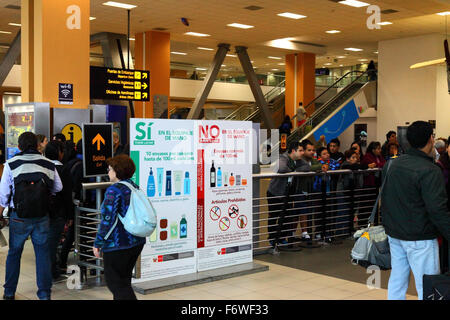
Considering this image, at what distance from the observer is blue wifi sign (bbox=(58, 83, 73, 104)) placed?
820 centimetres

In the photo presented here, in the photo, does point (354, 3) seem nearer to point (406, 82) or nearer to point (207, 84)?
point (406, 82)

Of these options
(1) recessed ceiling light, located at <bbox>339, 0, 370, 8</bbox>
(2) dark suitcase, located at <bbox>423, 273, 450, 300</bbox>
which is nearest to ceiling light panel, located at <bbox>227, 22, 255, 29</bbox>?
(1) recessed ceiling light, located at <bbox>339, 0, 370, 8</bbox>

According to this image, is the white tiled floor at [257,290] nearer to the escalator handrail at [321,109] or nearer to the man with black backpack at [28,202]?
the man with black backpack at [28,202]

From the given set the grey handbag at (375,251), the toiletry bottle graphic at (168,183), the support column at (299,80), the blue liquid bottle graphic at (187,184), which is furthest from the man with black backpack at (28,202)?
the support column at (299,80)

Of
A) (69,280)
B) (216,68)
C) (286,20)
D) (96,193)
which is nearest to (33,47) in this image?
(96,193)

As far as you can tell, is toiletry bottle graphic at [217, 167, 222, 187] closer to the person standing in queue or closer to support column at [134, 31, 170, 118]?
the person standing in queue

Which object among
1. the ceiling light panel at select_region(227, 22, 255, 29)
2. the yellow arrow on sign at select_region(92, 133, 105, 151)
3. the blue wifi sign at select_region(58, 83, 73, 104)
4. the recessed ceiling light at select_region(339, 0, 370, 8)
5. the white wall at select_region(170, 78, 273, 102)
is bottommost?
the yellow arrow on sign at select_region(92, 133, 105, 151)

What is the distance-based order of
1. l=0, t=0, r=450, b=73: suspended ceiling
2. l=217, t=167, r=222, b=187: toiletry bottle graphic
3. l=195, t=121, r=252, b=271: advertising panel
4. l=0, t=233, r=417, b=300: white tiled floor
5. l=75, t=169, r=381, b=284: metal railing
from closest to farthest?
l=0, t=233, r=417, b=300: white tiled floor < l=195, t=121, r=252, b=271: advertising panel < l=217, t=167, r=222, b=187: toiletry bottle graphic < l=75, t=169, r=381, b=284: metal railing < l=0, t=0, r=450, b=73: suspended ceiling

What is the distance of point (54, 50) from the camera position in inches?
322

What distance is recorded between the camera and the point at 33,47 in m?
8.36

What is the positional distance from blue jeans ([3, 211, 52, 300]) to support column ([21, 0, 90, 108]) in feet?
11.7

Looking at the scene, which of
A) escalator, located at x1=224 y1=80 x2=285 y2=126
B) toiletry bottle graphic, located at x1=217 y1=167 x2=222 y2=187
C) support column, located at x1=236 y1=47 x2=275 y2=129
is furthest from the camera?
escalator, located at x1=224 y1=80 x2=285 y2=126

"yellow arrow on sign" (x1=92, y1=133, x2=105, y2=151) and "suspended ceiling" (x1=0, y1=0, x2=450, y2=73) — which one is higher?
"suspended ceiling" (x1=0, y1=0, x2=450, y2=73)
